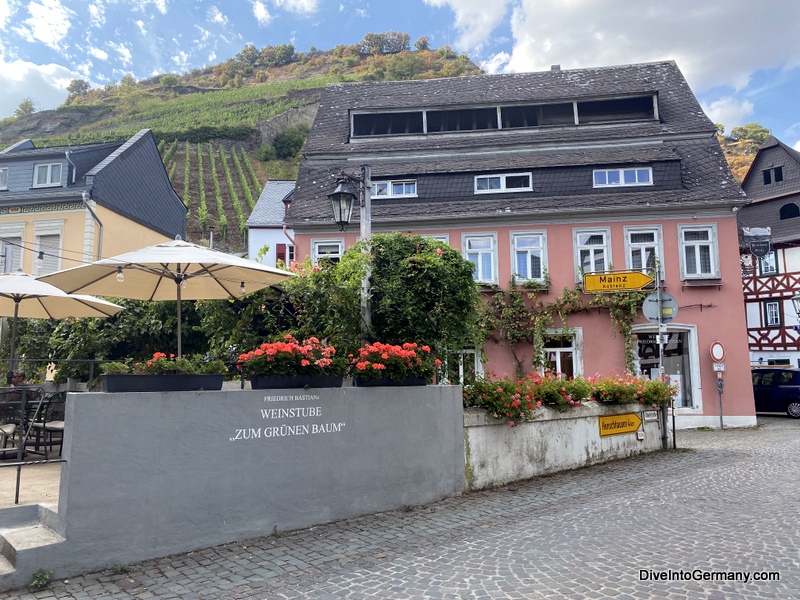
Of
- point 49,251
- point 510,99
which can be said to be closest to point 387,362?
point 510,99

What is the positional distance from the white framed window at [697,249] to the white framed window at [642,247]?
0.67m

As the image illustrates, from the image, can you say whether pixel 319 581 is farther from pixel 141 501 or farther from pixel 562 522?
pixel 562 522

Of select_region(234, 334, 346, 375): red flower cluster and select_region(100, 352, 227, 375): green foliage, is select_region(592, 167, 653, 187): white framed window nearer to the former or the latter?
select_region(234, 334, 346, 375): red flower cluster

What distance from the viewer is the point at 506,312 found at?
18.8 m

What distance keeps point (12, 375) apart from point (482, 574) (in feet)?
27.5

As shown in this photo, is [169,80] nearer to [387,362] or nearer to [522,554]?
[387,362]

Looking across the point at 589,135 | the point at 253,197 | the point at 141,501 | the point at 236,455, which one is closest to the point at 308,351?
the point at 236,455

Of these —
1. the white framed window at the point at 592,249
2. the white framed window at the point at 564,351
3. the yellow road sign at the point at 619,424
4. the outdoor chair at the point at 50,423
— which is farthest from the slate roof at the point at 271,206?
the outdoor chair at the point at 50,423

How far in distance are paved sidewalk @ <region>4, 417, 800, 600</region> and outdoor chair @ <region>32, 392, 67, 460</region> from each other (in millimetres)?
3413

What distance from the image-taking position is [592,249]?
19266 millimetres

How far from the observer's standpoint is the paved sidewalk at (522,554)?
4.80 metres

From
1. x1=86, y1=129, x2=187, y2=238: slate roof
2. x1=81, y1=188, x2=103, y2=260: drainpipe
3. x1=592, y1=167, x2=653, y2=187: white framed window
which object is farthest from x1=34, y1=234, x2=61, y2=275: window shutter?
x1=592, y1=167, x2=653, y2=187: white framed window

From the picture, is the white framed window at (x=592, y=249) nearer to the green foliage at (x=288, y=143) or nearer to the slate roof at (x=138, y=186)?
the slate roof at (x=138, y=186)

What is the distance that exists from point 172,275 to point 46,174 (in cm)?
2037
